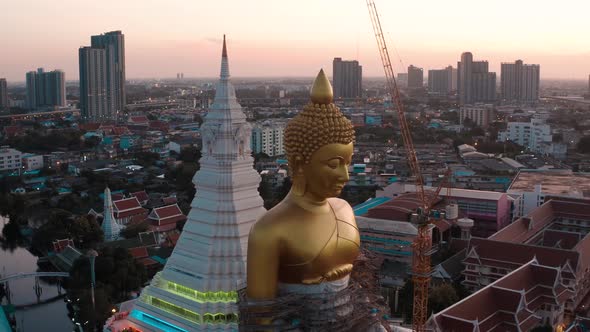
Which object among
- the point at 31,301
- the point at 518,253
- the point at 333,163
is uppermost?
the point at 333,163

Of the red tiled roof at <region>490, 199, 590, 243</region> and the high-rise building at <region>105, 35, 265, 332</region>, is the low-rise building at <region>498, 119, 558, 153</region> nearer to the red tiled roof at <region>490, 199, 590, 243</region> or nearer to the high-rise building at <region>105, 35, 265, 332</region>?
the red tiled roof at <region>490, 199, 590, 243</region>

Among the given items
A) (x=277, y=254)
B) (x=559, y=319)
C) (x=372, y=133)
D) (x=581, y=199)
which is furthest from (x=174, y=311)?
(x=372, y=133)

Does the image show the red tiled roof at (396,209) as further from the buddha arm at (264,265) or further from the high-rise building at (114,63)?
the high-rise building at (114,63)

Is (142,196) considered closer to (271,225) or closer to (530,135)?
(271,225)

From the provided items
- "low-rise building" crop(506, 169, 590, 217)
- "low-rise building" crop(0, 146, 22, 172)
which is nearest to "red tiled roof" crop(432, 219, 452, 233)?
"low-rise building" crop(506, 169, 590, 217)

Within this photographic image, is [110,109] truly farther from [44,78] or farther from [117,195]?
[117,195]

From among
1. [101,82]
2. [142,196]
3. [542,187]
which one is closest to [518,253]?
[542,187]

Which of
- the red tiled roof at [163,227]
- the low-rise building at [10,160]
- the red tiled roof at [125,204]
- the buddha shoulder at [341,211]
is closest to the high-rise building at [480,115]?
the low-rise building at [10,160]
